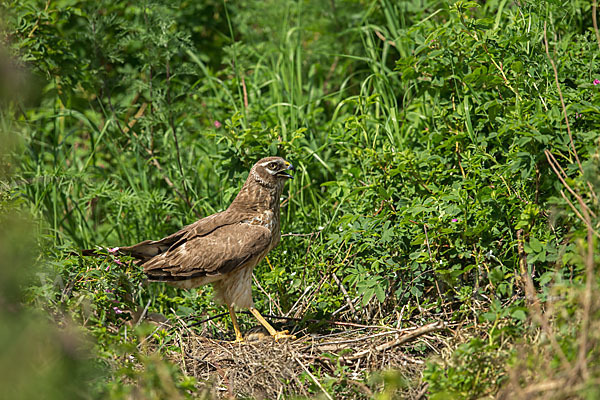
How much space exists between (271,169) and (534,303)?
2.39 meters

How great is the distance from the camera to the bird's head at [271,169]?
16.9ft

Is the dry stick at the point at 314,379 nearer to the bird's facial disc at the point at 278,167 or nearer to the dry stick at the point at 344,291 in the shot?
the dry stick at the point at 344,291

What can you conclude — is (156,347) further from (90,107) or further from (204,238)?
(90,107)

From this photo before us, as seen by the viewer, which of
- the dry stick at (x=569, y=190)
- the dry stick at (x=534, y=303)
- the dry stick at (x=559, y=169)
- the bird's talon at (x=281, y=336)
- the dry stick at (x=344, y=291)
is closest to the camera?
the dry stick at (x=534, y=303)

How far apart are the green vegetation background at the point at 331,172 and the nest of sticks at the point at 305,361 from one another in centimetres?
14

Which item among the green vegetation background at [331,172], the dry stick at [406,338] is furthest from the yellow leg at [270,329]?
the dry stick at [406,338]

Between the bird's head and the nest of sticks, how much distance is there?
4.28 feet

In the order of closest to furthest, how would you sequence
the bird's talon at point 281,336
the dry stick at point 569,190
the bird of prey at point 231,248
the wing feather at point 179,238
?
the dry stick at point 569,190, the bird's talon at point 281,336, the bird of prey at point 231,248, the wing feather at point 179,238

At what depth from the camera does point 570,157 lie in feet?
12.5

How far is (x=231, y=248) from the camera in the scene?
4840 mm

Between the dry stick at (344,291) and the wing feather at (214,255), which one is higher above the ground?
the wing feather at (214,255)

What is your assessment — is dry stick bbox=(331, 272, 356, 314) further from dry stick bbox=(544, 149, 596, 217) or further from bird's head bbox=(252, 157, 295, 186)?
dry stick bbox=(544, 149, 596, 217)

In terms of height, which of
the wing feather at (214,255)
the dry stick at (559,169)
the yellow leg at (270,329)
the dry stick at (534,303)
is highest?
the dry stick at (559,169)

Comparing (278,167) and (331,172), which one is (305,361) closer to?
(278,167)
